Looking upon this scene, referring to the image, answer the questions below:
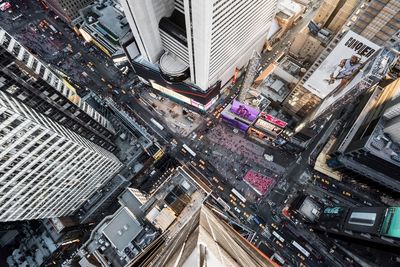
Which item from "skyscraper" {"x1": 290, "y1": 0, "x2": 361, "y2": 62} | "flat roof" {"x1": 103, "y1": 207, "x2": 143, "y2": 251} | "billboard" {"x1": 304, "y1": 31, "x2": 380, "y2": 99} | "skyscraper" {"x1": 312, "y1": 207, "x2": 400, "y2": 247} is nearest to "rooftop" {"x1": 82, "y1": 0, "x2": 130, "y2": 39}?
"skyscraper" {"x1": 290, "y1": 0, "x2": 361, "y2": 62}

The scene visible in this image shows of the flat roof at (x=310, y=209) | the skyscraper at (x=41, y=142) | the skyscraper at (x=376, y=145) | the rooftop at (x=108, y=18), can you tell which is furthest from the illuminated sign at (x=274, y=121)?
the rooftop at (x=108, y=18)

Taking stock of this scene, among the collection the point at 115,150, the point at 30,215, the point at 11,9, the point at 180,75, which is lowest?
the point at 30,215

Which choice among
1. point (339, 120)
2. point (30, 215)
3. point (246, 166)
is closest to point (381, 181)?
point (339, 120)

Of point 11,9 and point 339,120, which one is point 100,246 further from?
point 11,9

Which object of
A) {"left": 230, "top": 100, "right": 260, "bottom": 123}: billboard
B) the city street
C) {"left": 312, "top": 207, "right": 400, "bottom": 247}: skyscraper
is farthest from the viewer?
the city street

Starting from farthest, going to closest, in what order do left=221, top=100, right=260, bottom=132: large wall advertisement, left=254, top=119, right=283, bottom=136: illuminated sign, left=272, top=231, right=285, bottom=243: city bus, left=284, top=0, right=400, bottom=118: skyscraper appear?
left=221, top=100, right=260, bottom=132: large wall advertisement, left=254, top=119, right=283, bottom=136: illuminated sign, left=272, top=231, right=285, bottom=243: city bus, left=284, top=0, right=400, bottom=118: skyscraper

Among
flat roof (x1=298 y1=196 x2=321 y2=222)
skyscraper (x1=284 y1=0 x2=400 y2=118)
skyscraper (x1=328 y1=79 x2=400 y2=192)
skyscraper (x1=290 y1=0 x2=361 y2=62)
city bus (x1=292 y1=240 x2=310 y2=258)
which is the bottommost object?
city bus (x1=292 y1=240 x2=310 y2=258)

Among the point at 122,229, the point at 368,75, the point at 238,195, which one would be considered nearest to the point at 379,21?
the point at 368,75

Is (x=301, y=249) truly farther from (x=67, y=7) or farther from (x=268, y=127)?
(x=67, y=7)

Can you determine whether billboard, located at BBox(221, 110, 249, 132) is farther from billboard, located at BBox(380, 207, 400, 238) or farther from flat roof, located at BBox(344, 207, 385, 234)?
billboard, located at BBox(380, 207, 400, 238)
